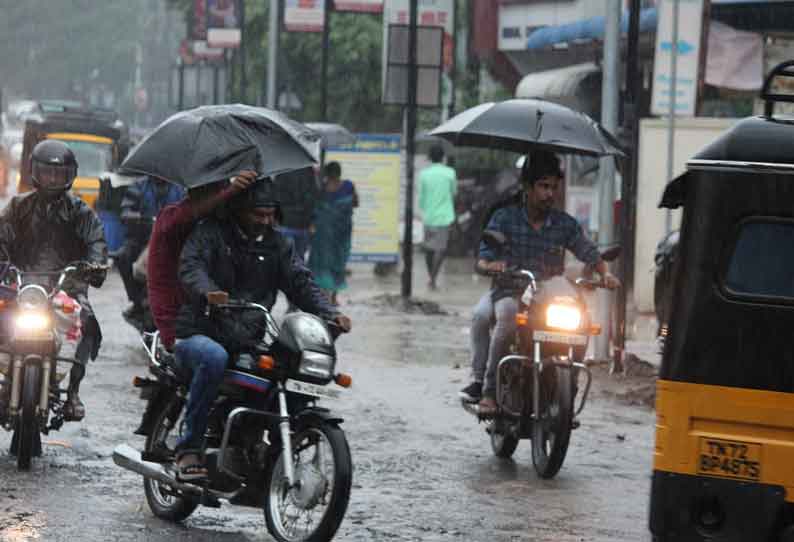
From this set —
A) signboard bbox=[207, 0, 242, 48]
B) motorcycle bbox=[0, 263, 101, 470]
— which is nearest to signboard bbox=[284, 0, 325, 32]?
signboard bbox=[207, 0, 242, 48]

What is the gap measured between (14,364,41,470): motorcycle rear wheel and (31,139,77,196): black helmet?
1.28m

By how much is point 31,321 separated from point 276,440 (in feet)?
7.94

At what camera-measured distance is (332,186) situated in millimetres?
21844

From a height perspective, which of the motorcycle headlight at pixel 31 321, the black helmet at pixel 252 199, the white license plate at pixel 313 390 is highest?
the black helmet at pixel 252 199

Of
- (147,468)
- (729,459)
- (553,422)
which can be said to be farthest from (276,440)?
(553,422)

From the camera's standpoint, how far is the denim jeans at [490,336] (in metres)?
11.0

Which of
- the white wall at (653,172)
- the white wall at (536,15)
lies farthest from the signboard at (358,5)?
the white wall at (653,172)

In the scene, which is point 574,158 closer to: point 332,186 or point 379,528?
point 332,186

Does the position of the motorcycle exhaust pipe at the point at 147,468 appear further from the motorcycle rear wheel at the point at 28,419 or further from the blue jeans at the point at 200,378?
the motorcycle rear wheel at the point at 28,419

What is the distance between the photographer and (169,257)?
345 inches

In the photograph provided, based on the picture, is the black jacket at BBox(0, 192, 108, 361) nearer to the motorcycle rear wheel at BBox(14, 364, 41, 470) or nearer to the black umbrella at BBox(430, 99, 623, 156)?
the motorcycle rear wheel at BBox(14, 364, 41, 470)

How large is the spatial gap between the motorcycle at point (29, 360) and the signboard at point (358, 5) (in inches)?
941

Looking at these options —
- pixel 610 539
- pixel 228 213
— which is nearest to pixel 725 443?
pixel 610 539

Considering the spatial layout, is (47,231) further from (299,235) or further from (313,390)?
(299,235)
